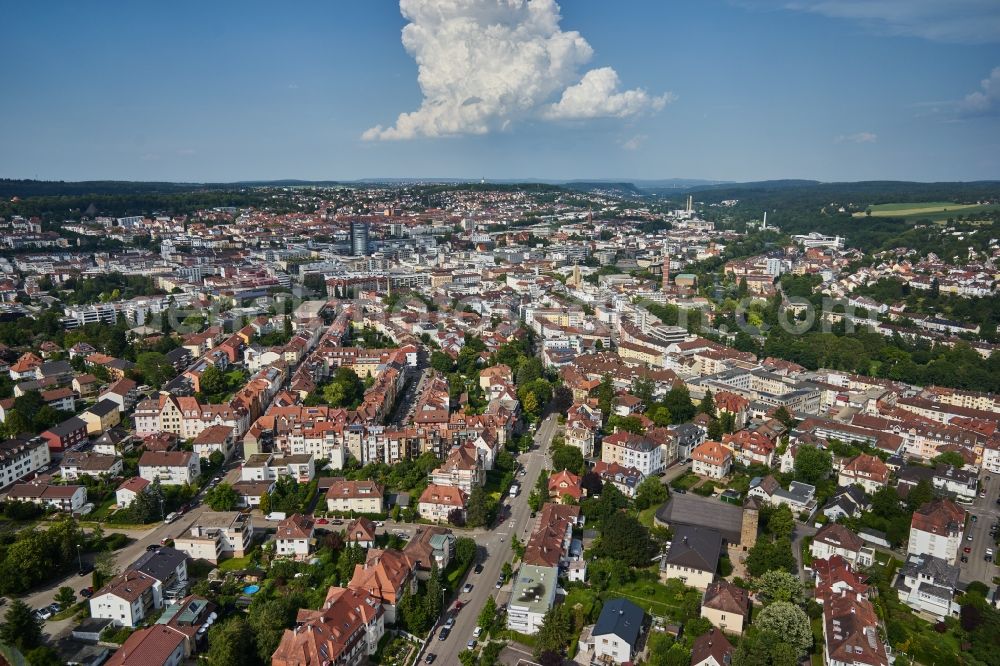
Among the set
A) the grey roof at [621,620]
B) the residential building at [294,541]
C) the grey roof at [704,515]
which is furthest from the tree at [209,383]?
the grey roof at [621,620]

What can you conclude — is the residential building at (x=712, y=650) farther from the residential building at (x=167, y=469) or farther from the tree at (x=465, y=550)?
the residential building at (x=167, y=469)

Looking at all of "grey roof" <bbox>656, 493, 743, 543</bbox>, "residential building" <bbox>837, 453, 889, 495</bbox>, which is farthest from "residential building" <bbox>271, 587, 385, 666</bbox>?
"residential building" <bbox>837, 453, 889, 495</bbox>

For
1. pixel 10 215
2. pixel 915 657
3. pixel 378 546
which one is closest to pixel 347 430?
pixel 378 546

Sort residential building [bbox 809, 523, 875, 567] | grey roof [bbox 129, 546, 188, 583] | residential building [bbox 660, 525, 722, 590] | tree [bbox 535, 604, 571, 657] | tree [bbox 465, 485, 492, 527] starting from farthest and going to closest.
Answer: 1. tree [bbox 465, 485, 492, 527]
2. residential building [bbox 809, 523, 875, 567]
3. residential building [bbox 660, 525, 722, 590]
4. grey roof [bbox 129, 546, 188, 583]
5. tree [bbox 535, 604, 571, 657]

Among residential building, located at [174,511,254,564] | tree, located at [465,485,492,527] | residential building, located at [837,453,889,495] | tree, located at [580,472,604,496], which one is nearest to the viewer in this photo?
residential building, located at [174,511,254,564]

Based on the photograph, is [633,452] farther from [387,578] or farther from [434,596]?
[387,578]

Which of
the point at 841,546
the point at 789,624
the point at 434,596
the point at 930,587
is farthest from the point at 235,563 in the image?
the point at 930,587

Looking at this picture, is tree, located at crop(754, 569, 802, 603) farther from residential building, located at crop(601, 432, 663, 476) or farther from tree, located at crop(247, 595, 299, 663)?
tree, located at crop(247, 595, 299, 663)
